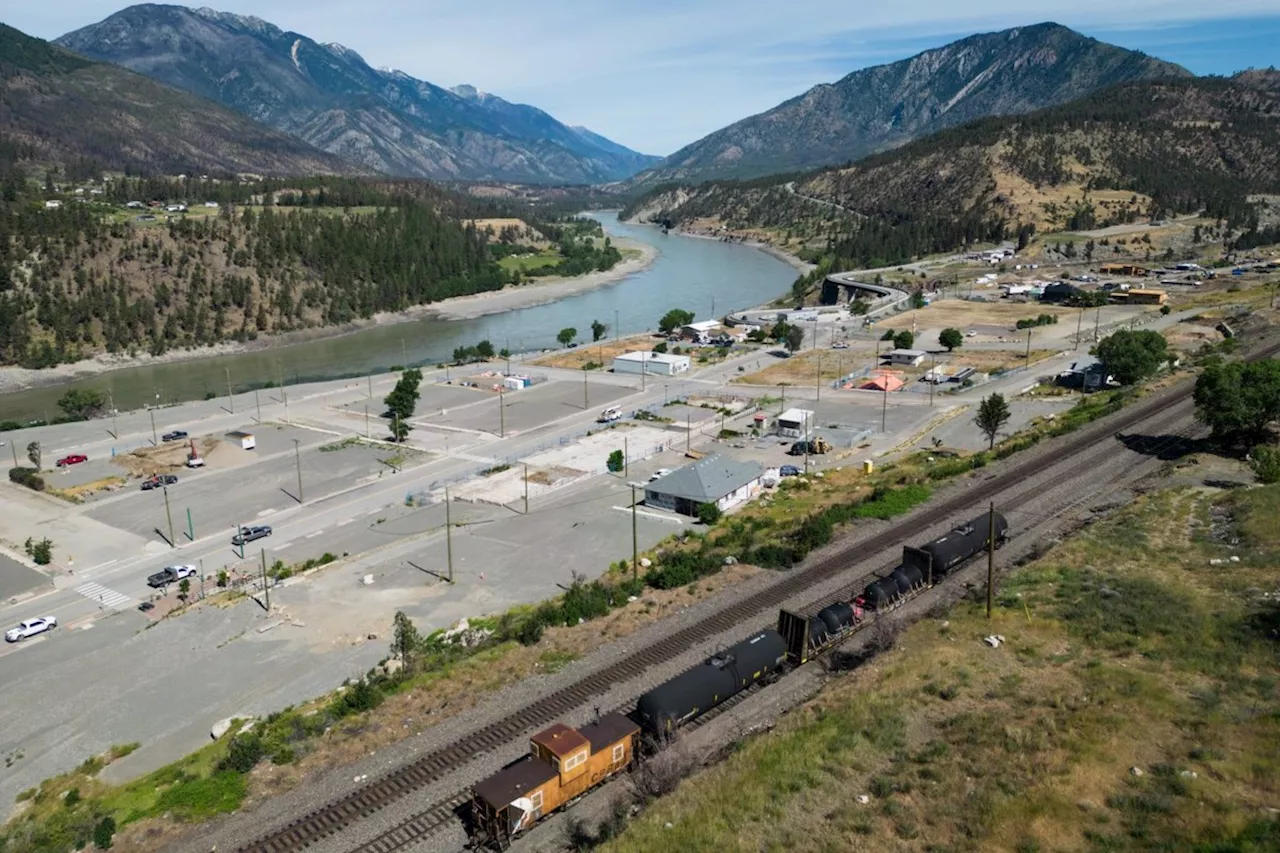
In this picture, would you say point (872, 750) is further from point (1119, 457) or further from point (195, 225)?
point (195, 225)

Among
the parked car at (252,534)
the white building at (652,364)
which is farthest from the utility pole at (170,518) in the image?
the white building at (652,364)

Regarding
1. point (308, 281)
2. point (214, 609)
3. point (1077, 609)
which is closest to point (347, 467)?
point (214, 609)

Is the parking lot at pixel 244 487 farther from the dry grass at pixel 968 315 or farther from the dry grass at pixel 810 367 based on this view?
the dry grass at pixel 968 315

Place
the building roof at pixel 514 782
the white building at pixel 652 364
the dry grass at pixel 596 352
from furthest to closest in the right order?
the dry grass at pixel 596 352, the white building at pixel 652 364, the building roof at pixel 514 782

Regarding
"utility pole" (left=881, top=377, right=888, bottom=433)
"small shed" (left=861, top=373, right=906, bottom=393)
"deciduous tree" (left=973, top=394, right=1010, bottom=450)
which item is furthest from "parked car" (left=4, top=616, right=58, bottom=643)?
"small shed" (left=861, top=373, right=906, bottom=393)

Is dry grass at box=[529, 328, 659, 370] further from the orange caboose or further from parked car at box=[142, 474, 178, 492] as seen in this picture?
the orange caboose

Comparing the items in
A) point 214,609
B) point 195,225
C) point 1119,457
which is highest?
point 195,225
